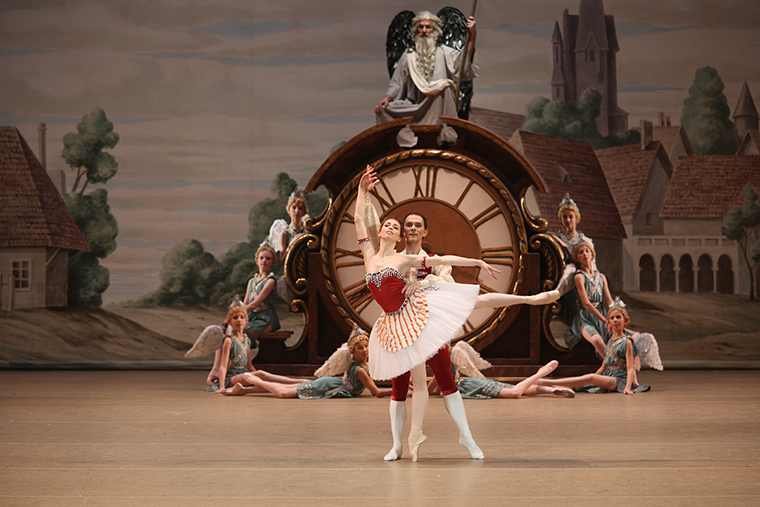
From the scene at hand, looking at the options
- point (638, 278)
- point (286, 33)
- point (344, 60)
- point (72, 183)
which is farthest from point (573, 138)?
point (72, 183)

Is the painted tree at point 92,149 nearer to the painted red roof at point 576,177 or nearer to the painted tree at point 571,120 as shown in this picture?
the painted red roof at point 576,177

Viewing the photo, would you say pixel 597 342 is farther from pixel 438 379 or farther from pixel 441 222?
pixel 438 379

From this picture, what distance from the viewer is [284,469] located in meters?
3.67

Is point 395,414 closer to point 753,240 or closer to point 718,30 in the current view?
point 753,240

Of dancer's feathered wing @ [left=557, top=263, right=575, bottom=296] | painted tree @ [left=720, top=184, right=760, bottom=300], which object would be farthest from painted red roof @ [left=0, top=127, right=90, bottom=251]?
painted tree @ [left=720, top=184, right=760, bottom=300]

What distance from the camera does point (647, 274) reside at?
10477 millimetres

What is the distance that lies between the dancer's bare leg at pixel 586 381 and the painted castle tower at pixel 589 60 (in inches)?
198

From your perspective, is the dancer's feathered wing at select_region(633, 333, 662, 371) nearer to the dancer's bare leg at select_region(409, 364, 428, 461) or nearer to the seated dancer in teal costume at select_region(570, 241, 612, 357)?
the seated dancer in teal costume at select_region(570, 241, 612, 357)

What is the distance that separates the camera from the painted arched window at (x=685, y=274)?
10414 mm

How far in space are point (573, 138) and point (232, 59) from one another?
180 inches

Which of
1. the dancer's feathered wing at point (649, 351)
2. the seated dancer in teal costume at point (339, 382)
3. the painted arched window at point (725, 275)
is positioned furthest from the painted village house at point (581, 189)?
the seated dancer in teal costume at point (339, 382)

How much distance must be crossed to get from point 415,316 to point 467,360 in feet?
8.09

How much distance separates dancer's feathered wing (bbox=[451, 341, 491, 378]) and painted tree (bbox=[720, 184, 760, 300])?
Result: 5.35m

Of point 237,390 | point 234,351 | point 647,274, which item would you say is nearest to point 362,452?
point 237,390
